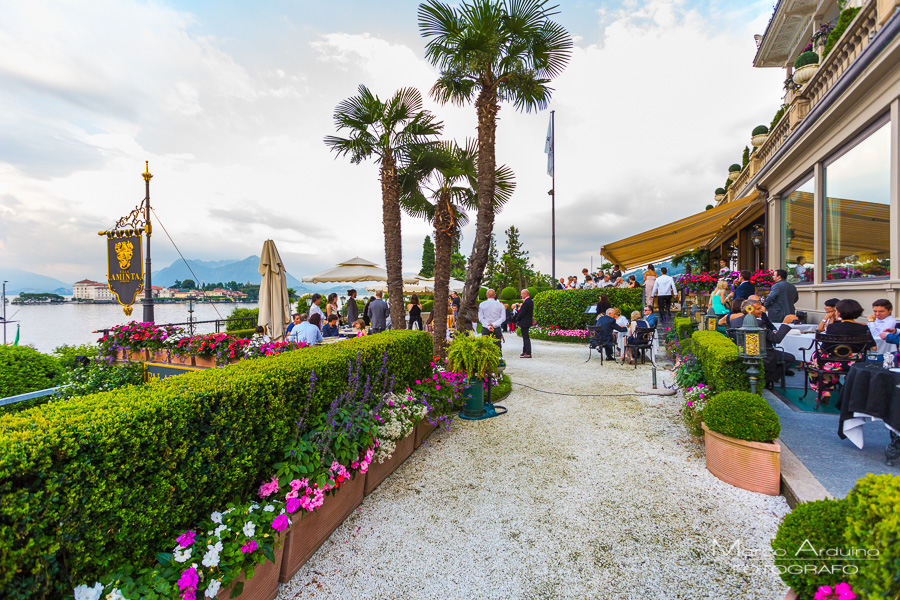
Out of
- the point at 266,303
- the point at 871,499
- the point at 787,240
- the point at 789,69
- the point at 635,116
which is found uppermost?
the point at 789,69

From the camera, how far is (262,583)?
218cm

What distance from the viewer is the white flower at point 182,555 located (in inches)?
70.4

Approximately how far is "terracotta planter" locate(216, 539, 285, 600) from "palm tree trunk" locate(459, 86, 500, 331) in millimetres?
4660

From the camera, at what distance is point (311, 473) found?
8.55ft

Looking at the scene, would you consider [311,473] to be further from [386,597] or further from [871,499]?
[871,499]

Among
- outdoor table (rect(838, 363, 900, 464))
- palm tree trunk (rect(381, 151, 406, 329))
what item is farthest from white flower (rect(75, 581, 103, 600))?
palm tree trunk (rect(381, 151, 406, 329))

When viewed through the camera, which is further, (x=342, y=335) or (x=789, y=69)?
(x=789, y=69)

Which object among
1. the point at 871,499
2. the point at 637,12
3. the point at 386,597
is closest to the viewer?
the point at 871,499

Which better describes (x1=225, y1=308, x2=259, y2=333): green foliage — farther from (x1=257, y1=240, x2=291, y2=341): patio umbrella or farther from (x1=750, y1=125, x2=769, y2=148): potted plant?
(x1=750, y1=125, x2=769, y2=148): potted plant

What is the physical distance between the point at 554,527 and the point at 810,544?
1696 millimetres

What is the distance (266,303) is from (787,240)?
11.9m

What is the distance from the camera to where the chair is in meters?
4.54

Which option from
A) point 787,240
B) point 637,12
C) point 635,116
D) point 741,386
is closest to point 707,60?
point 635,116

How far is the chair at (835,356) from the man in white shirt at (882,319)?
536 mm
